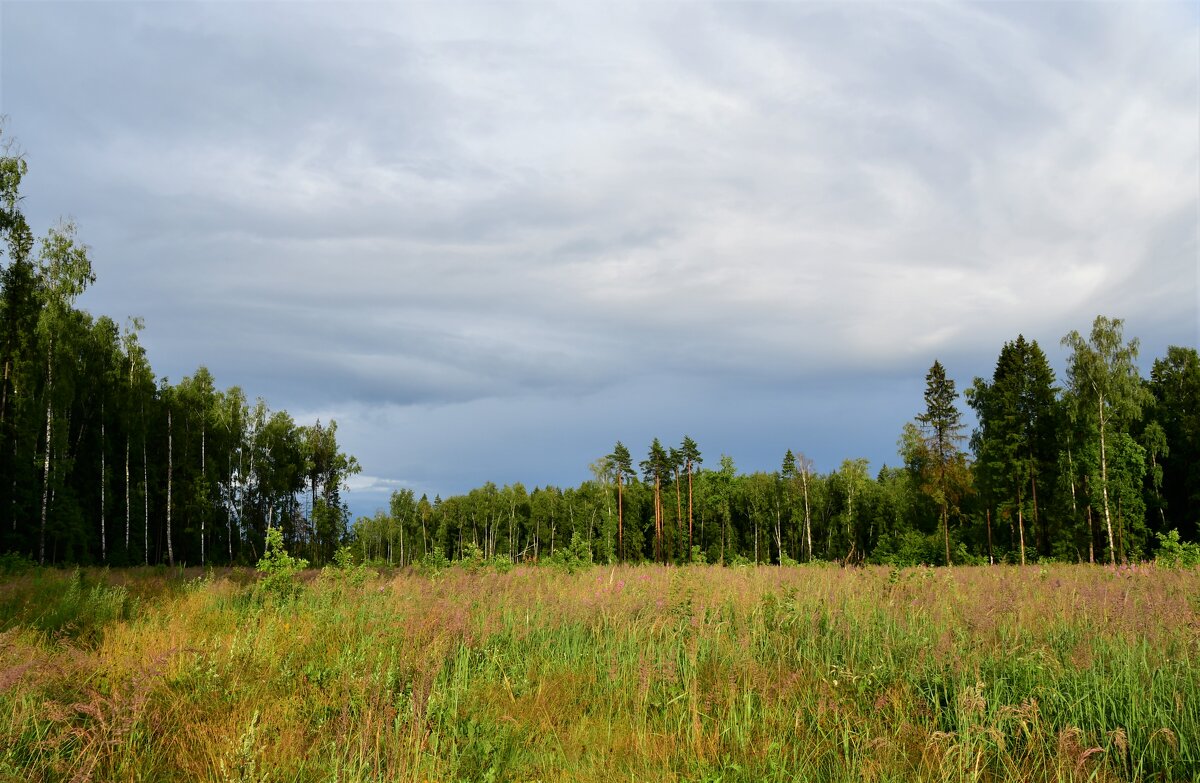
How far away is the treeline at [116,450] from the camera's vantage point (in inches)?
1077

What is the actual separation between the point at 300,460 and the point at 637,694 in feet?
184

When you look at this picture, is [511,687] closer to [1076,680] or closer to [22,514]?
[1076,680]

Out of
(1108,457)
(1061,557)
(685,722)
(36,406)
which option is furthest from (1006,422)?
(36,406)

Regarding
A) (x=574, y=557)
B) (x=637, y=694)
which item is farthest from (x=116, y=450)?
(x=637, y=694)

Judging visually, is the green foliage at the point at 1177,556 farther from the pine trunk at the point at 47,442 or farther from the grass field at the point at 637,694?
the pine trunk at the point at 47,442

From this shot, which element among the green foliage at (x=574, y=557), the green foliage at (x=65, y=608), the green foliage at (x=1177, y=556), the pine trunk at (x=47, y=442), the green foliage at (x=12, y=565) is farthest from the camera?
the pine trunk at (x=47, y=442)

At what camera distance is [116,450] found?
129 feet

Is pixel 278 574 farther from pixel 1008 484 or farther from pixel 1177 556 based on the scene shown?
pixel 1008 484

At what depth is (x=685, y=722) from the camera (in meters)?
4.68

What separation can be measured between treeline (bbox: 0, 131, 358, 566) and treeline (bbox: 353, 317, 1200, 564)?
16.4 m

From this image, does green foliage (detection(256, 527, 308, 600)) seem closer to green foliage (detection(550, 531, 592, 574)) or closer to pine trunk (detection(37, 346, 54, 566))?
green foliage (detection(550, 531, 592, 574))

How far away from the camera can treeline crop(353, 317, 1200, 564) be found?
34.4 meters

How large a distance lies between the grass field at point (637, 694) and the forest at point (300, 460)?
871 centimetres

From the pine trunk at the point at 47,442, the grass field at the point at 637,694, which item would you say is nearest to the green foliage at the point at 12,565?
the grass field at the point at 637,694
